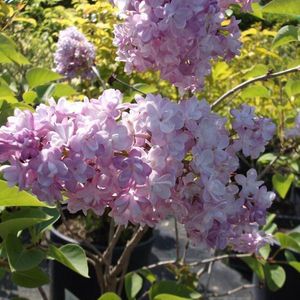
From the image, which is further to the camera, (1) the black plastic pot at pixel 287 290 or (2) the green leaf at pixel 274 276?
(1) the black plastic pot at pixel 287 290

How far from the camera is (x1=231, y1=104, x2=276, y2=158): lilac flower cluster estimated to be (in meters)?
0.82

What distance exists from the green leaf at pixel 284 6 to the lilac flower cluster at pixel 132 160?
0.43 m

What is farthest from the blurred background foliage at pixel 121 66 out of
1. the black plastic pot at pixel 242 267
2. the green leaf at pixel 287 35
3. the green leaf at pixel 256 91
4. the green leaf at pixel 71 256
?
the black plastic pot at pixel 242 267

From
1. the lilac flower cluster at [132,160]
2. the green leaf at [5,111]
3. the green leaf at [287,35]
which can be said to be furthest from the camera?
the green leaf at [287,35]

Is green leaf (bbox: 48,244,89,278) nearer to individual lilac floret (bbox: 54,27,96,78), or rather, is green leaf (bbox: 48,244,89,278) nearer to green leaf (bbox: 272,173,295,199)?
individual lilac floret (bbox: 54,27,96,78)

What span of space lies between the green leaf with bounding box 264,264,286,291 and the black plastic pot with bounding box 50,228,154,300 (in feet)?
2.40

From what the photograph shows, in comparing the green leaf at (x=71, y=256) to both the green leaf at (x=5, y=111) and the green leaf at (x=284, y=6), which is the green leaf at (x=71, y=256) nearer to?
the green leaf at (x=5, y=111)

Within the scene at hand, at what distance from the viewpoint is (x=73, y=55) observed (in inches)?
68.4

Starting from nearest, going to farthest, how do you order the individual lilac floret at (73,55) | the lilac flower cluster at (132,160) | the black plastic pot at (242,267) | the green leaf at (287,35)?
the lilac flower cluster at (132,160) < the green leaf at (287,35) < the individual lilac floret at (73,55) < the black plastic pot at (242,267)

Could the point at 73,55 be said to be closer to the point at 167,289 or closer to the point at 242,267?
the point at 167,289

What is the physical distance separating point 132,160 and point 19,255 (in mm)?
466

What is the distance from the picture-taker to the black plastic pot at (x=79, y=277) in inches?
91.7

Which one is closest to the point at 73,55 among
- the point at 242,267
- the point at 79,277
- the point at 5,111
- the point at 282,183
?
the point at 5,111

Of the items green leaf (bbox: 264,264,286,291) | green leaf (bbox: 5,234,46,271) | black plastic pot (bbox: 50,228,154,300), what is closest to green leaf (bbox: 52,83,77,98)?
green leaf (bbox: 5,234,46,271)
